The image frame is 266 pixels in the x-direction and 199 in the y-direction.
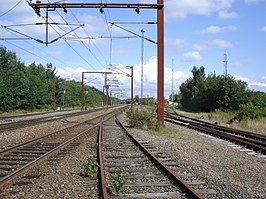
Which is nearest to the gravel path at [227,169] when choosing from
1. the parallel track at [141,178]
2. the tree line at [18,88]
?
the parallel track at [141,178]

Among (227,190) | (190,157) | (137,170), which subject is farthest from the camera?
(190,157)

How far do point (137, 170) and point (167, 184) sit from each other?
186 centimetres

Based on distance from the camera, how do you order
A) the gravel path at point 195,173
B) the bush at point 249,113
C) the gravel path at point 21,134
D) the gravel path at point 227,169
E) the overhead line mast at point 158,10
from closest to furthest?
the gravel path at point 195,173 < the gravel path at point 227,169 < the gravel path at point 21,134 < the overhead line mast at point 158,10 < the bush at point 249,113

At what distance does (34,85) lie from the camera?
79.6 meters

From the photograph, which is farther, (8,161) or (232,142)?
(232,142)

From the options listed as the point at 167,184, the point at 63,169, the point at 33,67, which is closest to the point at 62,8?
the point at 63,169

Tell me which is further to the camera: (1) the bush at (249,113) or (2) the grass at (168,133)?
(1) the bush at (249,113)

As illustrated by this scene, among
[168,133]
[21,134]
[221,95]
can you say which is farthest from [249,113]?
[221,95]

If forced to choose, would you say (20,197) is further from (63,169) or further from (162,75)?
(162,75)

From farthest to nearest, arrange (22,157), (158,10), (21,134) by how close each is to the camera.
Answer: (158,10) → (21,134) → (22,157)

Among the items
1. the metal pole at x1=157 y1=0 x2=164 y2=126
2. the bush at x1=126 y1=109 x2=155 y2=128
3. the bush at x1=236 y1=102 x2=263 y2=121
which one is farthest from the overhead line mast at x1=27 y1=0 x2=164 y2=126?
the bush at x1=236 y1=102 x2=263 y2=121

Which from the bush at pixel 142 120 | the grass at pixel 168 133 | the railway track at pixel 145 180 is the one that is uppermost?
the bush at pixel 142 120

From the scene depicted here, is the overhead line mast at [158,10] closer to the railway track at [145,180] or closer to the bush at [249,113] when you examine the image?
the railway track at [145,180]

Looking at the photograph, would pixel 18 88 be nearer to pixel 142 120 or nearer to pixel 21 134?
pixel 142 120
